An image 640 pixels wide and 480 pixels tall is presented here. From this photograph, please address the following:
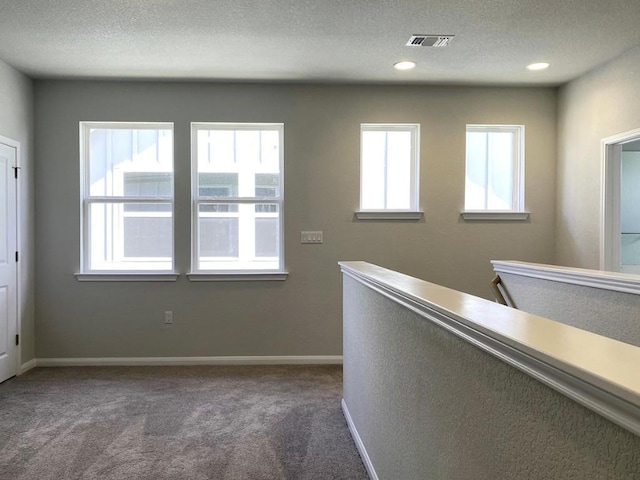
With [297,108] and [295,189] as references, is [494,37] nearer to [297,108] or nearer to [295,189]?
[297,108]

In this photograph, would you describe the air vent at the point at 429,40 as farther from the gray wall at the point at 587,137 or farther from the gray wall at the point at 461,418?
the gray wall at the point at 461,418

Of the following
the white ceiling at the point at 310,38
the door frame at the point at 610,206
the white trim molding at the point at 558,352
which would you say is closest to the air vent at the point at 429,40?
the white ceiling at the point at 310,38

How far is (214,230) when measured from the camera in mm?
4219

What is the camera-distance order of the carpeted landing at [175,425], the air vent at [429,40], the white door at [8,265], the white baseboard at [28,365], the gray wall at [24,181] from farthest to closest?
1. the white baseboard at [28,365]
2. the gray wall at [24,181]
3. the white door at [8,265]
4. the air vent at [429,40]
5. the carpeted landing at [175,425]

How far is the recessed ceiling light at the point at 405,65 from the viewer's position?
11.8ft

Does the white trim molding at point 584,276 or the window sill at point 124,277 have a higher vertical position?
the white trim molding at point 584,276

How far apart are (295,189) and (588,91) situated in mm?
2760

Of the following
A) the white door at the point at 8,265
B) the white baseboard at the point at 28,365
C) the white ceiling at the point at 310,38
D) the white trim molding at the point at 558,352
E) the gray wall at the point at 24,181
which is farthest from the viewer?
the white baseboard at the point at 28,365

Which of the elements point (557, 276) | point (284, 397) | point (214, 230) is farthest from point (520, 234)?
point (214, 230)

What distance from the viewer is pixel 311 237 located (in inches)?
164

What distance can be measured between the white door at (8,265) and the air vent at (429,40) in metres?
3.41

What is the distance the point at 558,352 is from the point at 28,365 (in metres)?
4.57

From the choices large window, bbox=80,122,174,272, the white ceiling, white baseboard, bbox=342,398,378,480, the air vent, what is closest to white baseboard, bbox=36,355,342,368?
large window, bbox=80,122,174,272

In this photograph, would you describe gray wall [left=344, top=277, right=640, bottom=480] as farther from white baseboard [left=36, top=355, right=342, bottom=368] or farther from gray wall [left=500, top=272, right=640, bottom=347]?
white baseboard [left=36, top=355, right=342, bottom=368]
